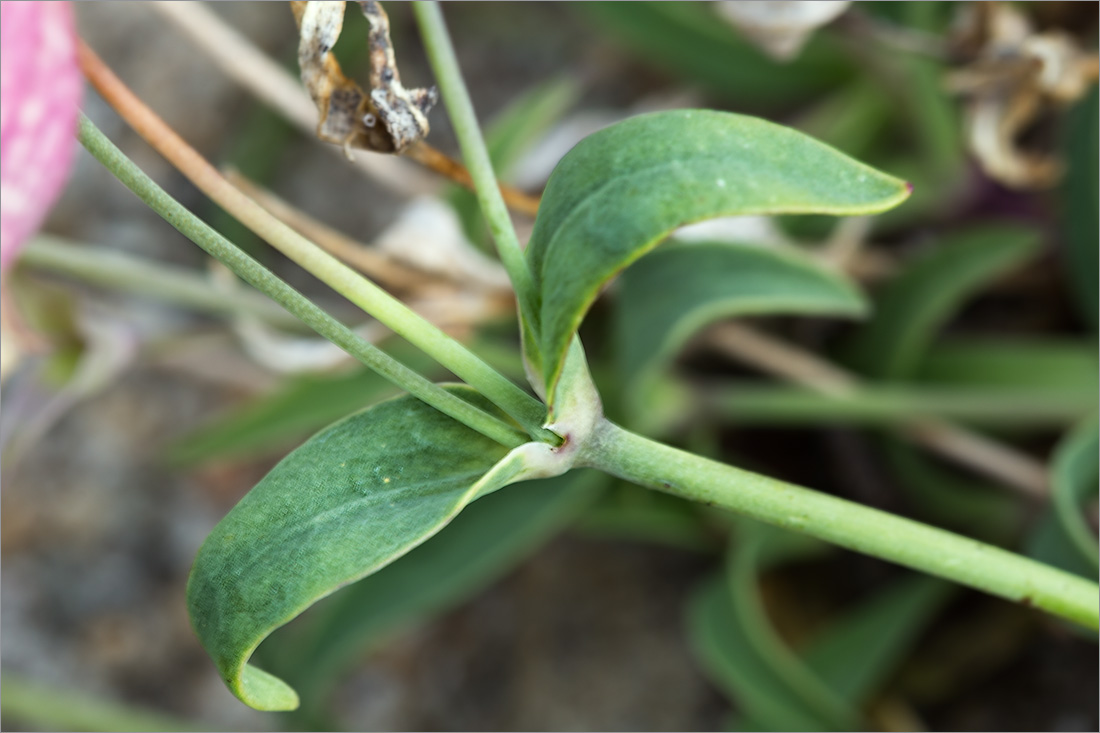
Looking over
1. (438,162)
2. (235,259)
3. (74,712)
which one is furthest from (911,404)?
(74,712)

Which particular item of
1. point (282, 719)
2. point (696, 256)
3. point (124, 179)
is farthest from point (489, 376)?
point (282, 719)

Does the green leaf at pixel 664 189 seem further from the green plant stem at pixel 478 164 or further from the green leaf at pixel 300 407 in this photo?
the green leaf at pixel 300 407

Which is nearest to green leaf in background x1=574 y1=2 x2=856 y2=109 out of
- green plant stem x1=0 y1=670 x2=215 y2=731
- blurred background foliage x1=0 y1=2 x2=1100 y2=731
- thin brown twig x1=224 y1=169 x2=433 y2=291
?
blurred background foliage x1=0 y1=2 x2=1100 y2=731

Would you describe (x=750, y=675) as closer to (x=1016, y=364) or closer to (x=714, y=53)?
(x=1016, y=364)

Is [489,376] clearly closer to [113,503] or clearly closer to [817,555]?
[817,555]

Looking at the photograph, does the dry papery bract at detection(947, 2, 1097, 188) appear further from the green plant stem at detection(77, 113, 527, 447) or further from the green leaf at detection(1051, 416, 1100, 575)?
the green plant stem at detection(77, 113, 527, 447)

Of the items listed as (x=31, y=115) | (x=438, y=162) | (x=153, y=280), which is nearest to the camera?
(x=31, y=115)
